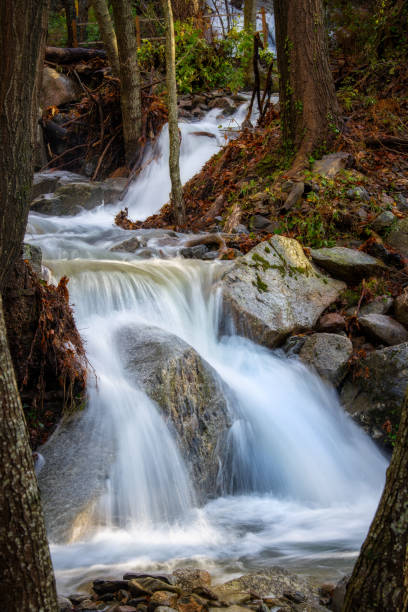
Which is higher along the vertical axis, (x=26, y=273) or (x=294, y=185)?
(x=294, y=185)

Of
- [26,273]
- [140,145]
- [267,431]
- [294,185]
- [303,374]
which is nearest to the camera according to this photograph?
[26,273]

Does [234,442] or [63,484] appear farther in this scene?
[234,442]

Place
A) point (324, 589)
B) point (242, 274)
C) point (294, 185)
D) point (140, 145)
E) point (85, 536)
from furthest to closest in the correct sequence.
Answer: point (140, 145) → point (294, 185) → point (242, 274) → point (85, 536) → point (324, 589)

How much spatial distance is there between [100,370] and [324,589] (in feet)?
9.25

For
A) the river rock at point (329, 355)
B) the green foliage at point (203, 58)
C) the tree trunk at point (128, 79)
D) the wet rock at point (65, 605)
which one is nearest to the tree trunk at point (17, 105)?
the wet rock at point (65, 605)

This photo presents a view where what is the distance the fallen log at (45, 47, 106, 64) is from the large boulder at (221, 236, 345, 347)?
10.7 m

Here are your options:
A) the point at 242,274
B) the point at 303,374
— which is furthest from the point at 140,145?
the point at 303,374

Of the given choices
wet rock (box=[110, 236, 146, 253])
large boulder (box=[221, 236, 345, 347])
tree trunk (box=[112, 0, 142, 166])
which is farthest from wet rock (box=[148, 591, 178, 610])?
tree trunk (box=[112, 0, 142, 166])

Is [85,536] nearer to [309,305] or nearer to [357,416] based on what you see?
[357,416]

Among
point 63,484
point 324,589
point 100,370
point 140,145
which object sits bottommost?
point 324,589

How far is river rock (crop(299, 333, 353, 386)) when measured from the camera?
6466mm

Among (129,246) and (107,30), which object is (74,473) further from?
(107,30)

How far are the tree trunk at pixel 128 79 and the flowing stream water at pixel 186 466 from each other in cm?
580

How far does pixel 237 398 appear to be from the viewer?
5816mm
